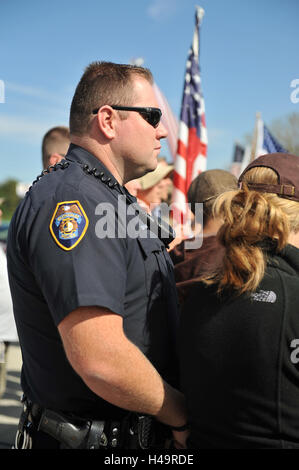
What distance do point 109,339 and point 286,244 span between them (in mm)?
637

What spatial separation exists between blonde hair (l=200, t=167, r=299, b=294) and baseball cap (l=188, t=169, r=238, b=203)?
5.06 ft

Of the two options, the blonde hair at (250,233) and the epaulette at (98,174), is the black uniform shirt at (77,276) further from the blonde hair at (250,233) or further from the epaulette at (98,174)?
the blonde hair at (250,233)

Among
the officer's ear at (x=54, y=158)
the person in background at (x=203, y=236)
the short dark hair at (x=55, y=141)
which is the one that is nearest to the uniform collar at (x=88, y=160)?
the person in background at (x=203, y=236)

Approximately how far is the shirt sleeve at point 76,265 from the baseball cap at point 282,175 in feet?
1.79

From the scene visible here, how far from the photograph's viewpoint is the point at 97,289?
4.66 ft

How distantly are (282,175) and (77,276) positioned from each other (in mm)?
784

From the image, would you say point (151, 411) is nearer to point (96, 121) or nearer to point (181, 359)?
point (181, 359)

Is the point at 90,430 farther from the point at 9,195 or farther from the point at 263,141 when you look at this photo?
the point at 9,195

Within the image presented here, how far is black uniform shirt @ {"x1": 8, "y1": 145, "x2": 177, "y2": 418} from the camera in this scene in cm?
143

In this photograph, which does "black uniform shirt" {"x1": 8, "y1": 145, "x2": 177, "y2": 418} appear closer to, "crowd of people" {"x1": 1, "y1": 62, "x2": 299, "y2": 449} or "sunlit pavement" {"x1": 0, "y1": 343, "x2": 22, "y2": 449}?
"crowd of people" {"x1": 1, "y1": 62, "x2": 299, "y2": 449}

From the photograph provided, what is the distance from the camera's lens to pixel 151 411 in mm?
1575

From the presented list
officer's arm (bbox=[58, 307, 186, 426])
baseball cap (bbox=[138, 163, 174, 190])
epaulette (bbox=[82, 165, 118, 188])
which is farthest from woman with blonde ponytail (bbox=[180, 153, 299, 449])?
baseball cap (bbox=[138, 163, 174, 190])

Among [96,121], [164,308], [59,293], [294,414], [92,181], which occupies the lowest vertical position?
[294,414]
